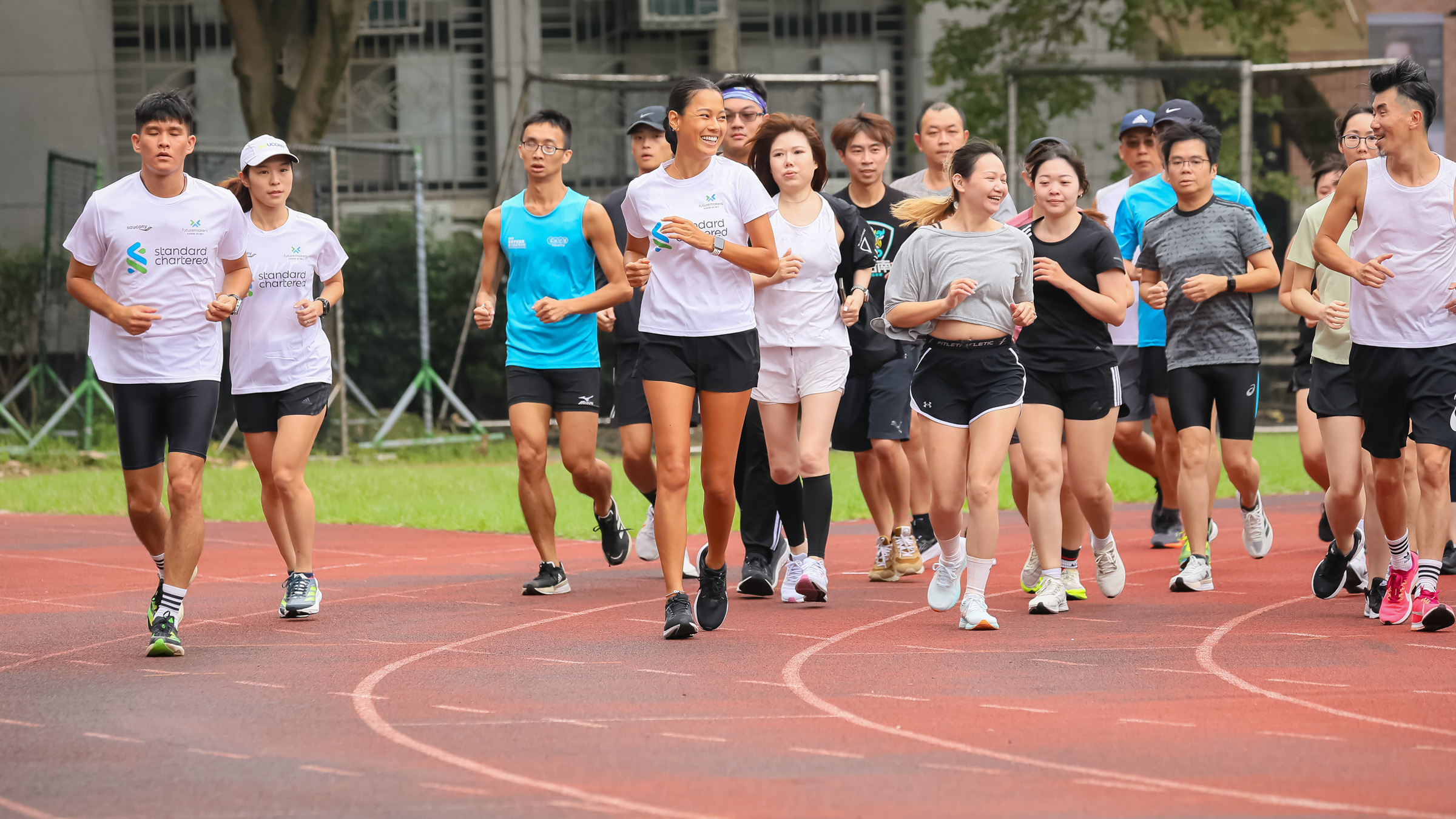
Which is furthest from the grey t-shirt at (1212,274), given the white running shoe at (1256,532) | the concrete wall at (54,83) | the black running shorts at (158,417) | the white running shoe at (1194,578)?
the concrete wall at (54,83)

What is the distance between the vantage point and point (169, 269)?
Answer: 7496mm

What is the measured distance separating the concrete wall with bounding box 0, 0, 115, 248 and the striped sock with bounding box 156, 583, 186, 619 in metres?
18.6

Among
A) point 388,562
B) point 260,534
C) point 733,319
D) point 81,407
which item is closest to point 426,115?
point 81,407

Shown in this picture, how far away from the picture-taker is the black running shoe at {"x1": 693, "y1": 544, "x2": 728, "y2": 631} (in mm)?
7625

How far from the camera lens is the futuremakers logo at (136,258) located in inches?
291

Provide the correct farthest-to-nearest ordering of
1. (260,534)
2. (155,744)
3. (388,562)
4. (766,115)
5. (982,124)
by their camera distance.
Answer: (982,124)
(260,534)
(388,562)
(766,115)
(155,744)

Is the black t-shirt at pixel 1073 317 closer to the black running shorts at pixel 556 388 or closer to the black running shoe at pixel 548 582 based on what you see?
the black running shorts at pixel 556 388

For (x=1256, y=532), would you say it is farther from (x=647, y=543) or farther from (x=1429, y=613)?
(x=647, y=543)

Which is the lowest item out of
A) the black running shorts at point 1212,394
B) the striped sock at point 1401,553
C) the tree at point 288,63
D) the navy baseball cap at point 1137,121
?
the striped sock at point 1401,553

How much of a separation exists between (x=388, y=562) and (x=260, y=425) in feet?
8.66

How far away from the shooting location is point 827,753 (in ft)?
17.4

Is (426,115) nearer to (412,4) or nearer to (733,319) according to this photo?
(412,4)

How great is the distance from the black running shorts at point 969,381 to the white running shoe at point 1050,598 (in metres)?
0.95

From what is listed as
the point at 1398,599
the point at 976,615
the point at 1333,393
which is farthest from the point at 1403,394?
the point at 976,615
